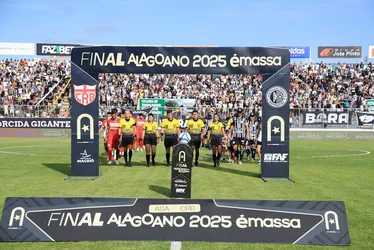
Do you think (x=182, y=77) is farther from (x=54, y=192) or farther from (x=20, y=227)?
(x=20, y=227)

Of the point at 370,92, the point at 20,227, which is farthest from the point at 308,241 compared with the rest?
the point at 370,92

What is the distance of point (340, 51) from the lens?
5147 centimetres

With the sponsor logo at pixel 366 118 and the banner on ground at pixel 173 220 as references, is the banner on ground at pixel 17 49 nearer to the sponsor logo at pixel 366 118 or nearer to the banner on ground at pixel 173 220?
the sponsor logo at pixel 366 118

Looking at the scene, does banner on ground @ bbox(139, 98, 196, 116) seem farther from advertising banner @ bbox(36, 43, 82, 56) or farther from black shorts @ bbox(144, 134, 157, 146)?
advertising banner @ bbox(36, 43, 82, 56)

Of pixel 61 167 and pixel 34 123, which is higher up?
pixel 34 123

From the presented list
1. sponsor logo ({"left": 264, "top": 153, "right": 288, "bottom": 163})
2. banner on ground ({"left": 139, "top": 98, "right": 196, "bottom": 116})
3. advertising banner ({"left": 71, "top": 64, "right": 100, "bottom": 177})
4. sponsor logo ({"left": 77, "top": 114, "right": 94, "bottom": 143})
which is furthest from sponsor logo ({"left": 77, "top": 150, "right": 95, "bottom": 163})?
banner on ground ({"left": 139, "top": 98, "right": 196, "bottom": 116})

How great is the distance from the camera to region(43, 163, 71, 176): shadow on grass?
44.2 feet

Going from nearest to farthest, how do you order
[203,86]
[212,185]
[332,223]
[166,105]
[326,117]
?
[332,223] < [212,185] < [326,117] < [166,105] < [203,86]

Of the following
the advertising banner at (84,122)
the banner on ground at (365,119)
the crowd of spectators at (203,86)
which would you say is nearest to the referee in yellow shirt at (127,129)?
the advertising banner at (84,122)

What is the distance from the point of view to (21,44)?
174ft

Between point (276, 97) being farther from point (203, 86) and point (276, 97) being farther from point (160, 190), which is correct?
point (203, 86)

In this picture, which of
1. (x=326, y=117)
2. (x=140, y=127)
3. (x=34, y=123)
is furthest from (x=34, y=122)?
(x=326, y=117)

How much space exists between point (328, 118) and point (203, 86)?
48.7ft

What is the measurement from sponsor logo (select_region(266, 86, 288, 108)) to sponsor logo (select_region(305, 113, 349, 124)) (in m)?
18.4
